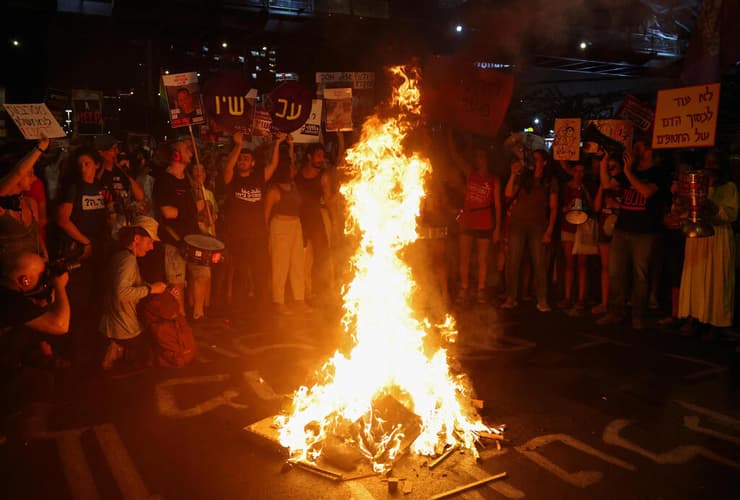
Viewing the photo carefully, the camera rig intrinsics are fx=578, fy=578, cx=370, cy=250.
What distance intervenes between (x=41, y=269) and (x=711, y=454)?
5.83 metres

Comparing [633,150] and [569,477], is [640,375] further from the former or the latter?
[633,150]

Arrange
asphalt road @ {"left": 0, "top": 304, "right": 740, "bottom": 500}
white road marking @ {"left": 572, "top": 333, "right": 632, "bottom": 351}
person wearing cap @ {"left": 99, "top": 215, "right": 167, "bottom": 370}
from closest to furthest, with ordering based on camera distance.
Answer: asphalt road @ {"left": 0, "top": 304, "right": 740, "bottom": 500} < person wearing cap @ {"left": 99, "top": 215, "right": 167, "bottom": 370} < white road marking @ {"left": 572, "top": 333, "right": 632, "bottom": 351}

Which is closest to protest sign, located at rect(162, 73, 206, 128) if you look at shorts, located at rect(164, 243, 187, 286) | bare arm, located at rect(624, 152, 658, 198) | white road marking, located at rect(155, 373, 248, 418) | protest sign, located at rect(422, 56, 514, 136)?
shorts, located at rect(164, 243, 187, 286)

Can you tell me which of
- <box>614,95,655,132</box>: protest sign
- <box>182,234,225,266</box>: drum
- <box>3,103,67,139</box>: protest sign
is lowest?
<box>182,234,225,266</box>: drum

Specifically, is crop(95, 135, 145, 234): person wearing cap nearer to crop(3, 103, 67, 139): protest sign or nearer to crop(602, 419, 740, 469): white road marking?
crop(3, 103, 67, 139): protest sign

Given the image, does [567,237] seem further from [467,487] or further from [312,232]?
[467,487]

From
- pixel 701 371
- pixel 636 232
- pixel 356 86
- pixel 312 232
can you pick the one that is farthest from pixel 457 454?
pixel 356 86

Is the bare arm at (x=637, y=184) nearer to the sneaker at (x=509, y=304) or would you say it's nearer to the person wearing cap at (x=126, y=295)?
the sneaker at (x=509, y=304)

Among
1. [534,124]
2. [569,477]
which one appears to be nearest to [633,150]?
[569,477]

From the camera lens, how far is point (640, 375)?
655 cm

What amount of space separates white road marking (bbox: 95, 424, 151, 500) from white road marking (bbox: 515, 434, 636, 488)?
9.68ft

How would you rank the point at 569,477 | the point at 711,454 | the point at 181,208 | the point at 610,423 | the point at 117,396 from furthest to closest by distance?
the point at 181,208, the point at 117,396, the point at 610,423, the point at 711,454, the point at 569,477

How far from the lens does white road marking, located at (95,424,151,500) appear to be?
409cm

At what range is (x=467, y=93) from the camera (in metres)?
9.09
